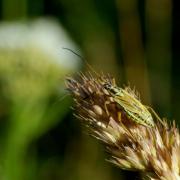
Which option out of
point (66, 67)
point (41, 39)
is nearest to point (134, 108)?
point (66, 67)

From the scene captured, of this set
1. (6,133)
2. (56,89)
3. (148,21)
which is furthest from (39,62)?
(148,21)

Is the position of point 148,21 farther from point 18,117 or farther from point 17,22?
point 18,117

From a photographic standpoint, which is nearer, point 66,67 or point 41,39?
point 66,67

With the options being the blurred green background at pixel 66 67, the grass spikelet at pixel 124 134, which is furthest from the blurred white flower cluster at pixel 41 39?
the grass spikelet at pixel 124 134

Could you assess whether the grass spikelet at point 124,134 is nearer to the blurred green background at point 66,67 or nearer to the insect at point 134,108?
the insect at point 134,108

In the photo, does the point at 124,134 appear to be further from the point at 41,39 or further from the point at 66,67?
the point at 41,39
